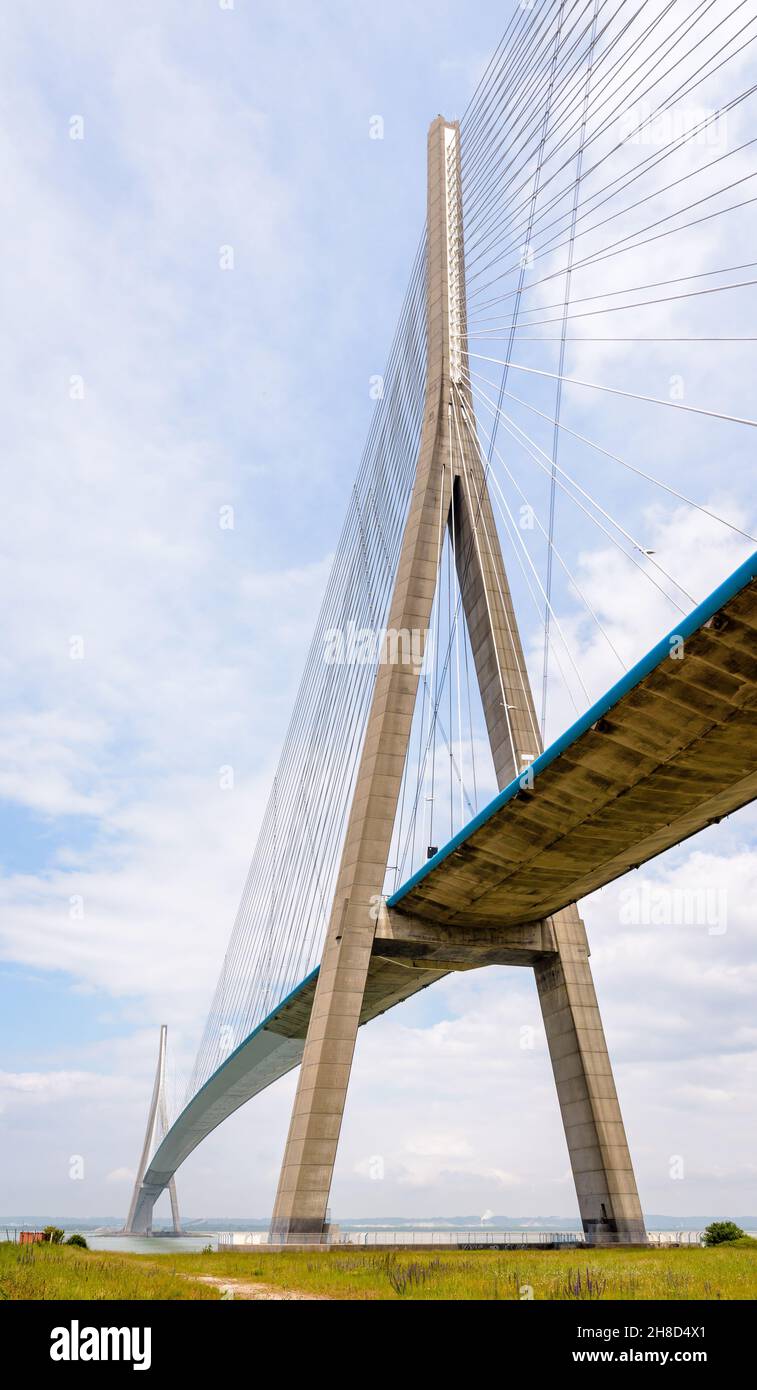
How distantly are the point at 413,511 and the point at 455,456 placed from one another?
2075 mm

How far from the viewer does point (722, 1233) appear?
2258cm

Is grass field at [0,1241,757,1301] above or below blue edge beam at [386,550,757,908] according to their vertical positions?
below

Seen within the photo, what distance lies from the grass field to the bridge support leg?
5872 millimetres

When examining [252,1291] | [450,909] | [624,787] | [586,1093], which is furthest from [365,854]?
[252,1291]

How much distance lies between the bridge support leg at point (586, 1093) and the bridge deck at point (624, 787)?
5.24 ft

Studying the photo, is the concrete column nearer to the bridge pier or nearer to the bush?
the bridge pier

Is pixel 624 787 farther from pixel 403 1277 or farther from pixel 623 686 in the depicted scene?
pixel 403 1277

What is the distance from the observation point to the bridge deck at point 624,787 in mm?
14578

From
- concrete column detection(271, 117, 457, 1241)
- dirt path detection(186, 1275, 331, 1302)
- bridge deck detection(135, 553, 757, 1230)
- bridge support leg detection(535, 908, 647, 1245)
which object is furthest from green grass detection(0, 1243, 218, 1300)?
bridge support leg detection(535, 908, 647, 1245)

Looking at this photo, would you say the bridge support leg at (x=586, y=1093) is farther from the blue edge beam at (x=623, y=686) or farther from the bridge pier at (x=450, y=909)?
the blue edge beam at (x=623, y=686)

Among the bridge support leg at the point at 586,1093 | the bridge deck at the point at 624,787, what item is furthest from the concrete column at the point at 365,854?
the bridge support leg at the point at 586,1093

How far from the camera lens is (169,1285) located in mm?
11391

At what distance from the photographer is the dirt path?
10.7 meters
